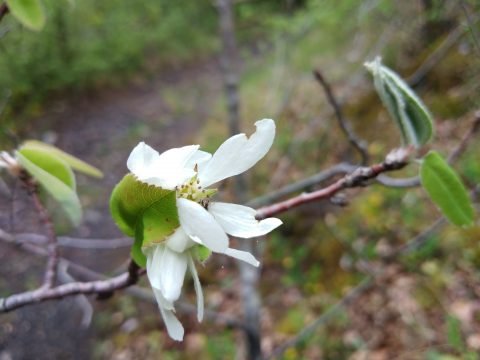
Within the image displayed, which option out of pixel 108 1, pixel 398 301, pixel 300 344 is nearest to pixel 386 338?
pixel 398 301

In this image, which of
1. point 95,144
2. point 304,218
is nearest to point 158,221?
point 304,218

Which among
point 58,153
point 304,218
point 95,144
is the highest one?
point 58,153

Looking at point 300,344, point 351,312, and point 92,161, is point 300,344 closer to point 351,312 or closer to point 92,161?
point 351,312

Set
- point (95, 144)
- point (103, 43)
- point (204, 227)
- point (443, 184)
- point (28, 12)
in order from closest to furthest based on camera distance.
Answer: point (204, 227), point (443, 184), point (28, 12), point (95, 144), point (103, 43)

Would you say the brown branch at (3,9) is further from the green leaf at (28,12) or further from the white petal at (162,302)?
the white petal at (162,302)

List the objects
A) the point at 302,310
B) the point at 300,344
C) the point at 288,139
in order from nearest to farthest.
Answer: the point at 300,344, the point at 302,310, the point at 288,139

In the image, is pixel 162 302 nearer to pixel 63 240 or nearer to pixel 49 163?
pixel 49 163
